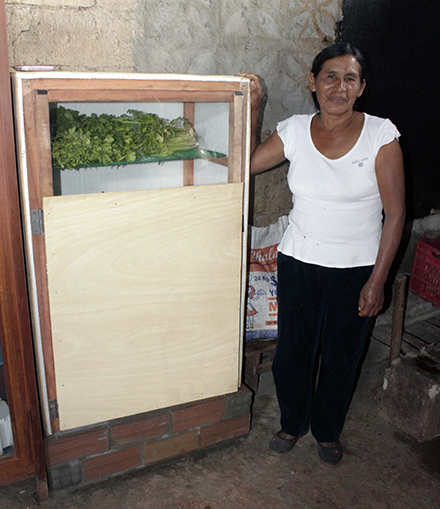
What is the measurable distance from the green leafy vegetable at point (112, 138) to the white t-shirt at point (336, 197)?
57 cm

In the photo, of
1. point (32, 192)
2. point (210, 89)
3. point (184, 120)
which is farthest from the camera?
point (184, 120)

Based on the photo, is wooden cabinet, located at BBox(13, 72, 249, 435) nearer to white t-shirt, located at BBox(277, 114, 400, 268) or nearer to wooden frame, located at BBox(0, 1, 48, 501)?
wooden frame, located at BBox(0, 1, 48, 501)

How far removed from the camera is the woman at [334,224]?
239 centimetres

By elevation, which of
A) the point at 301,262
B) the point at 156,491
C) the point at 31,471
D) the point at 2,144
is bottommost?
the point at 156,491

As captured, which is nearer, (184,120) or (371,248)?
(371,248)

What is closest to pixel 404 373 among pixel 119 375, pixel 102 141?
pixel 119 375

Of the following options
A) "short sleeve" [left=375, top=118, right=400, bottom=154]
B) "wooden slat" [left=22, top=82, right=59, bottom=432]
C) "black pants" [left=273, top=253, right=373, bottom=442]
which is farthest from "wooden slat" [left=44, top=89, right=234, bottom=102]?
"black pants" [left=273, top=253, right=373, bottom=442]

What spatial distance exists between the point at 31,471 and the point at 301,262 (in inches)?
65.0

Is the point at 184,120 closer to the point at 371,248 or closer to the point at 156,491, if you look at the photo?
the point at 371,248

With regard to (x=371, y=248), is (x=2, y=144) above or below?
above

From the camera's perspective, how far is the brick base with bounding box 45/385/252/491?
2.57 m

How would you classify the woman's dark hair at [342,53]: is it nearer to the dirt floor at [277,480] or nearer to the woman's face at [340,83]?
the woman's face at [340,83]

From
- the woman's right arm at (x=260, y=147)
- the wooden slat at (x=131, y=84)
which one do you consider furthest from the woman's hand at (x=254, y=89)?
the wooden slat at (x=131, y=84)

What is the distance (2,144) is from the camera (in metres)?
2.00
